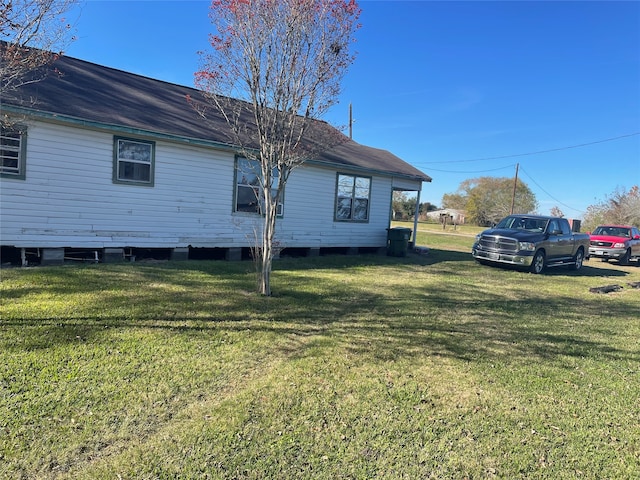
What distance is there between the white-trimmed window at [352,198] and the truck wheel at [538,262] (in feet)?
18.1

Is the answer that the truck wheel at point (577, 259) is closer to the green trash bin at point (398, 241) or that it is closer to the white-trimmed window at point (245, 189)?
the green trash bin at point (398, 241)

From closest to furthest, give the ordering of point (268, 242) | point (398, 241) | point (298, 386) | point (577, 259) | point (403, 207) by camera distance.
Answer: point (298, 386)
point (268, 242)
point (398, 241)
point (577, 259)
point (403, 207)

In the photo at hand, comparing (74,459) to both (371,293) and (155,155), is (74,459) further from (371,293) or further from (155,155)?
(155,155)

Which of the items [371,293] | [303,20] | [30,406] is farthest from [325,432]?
[303,20]

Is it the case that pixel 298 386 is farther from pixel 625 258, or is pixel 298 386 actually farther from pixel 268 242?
pixel 625 258

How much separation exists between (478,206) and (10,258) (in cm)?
6591

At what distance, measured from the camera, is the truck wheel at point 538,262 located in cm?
1280

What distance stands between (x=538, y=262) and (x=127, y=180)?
12014mm

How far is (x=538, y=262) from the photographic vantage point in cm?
1300

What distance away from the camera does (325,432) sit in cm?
317

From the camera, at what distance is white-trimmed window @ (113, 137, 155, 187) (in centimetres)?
943

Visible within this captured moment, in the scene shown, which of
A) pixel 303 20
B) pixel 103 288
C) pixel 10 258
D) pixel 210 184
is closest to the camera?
pixel 303 20

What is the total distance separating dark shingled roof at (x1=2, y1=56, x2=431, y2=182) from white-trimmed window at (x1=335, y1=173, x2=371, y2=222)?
1.88 ft

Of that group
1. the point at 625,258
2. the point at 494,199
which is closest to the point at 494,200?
the point at 494,199
